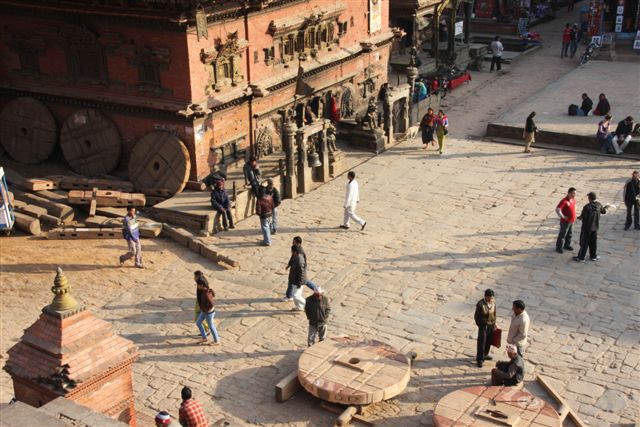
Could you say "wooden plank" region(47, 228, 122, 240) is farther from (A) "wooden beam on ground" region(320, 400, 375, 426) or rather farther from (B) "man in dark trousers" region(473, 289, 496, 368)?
(B) "man in dark trousers" region(473, 289, 496, 368)

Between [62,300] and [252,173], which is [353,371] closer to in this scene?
[62,300]

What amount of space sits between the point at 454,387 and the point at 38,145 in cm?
1675

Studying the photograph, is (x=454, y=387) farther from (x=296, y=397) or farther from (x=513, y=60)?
(x=513, y=60)

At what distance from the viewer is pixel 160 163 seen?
25078 millimetres

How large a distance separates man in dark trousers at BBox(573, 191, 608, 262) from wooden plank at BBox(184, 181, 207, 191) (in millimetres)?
10262

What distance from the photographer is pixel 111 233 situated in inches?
897

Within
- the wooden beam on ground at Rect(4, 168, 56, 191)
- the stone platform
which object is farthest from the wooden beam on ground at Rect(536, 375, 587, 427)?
the stone platform

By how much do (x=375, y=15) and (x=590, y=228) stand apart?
15.9 metres

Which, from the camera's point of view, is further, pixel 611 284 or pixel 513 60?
pixel 513 60

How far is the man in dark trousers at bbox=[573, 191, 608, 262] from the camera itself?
67.5 ft

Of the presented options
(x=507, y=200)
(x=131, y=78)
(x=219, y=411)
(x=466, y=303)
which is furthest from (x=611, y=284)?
(x=131, y=78)

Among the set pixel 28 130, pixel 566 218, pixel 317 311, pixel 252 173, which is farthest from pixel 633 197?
pixel 28 130

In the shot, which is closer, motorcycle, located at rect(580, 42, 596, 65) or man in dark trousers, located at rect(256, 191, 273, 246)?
man in dark trousers, located at rect(256, 191, 273, 246)

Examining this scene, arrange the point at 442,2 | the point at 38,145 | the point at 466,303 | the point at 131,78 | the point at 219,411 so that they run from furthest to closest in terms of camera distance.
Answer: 1. the point at 442,2
2. the point at 38,145
3. the point at 131,78
4. the point at 466,303
5. the point at 219,411
